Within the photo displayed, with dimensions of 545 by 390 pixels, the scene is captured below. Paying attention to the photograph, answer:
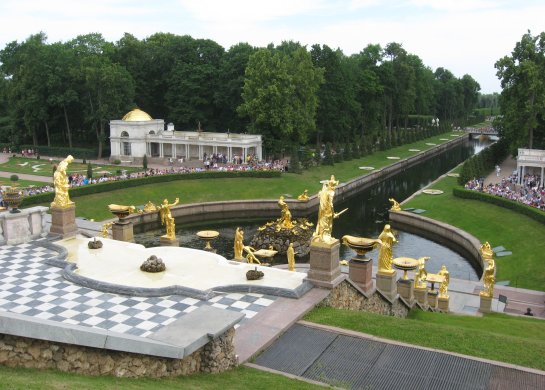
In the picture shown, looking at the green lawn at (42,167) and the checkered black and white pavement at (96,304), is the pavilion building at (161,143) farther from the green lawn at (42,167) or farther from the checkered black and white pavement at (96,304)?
the checkered black and white pavement at (96,304)

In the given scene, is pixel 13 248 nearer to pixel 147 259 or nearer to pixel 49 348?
pixel 147 259

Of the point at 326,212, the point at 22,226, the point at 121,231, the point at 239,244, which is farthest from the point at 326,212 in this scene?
the point at 22,226

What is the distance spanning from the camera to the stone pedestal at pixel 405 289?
2436 centimetres

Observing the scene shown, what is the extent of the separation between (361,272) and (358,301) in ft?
3.67

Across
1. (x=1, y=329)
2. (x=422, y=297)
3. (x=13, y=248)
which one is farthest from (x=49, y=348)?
(x=422, y=297)

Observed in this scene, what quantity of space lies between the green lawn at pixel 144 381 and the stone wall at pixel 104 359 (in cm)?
18

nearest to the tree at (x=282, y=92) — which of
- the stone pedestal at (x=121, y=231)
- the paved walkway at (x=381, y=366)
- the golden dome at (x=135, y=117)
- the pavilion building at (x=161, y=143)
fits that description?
the pavilion building at (x=161, y=143)

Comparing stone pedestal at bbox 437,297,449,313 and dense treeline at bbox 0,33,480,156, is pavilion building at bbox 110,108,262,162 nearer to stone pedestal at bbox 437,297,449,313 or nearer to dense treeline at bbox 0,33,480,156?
dense treeline at bbox 0,33,480,156

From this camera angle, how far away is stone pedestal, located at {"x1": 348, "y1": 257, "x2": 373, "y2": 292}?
69.8 feet

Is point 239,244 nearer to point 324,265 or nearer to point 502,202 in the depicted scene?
point 324,265

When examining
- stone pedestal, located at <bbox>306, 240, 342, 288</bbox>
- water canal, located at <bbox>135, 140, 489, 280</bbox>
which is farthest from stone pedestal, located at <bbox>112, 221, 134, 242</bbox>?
stone pedestal, located at <bbox>306, 240, 342, 288</bbox>

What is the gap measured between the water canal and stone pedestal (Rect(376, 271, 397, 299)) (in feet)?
41.8

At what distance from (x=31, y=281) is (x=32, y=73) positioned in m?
64.7

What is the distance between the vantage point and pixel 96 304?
18.6m
